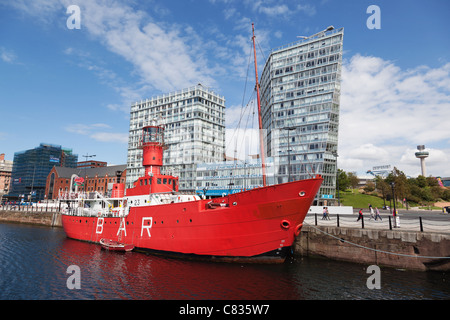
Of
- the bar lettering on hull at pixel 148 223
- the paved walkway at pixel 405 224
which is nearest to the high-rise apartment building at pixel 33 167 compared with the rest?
the bar lettering on hull at pixel 148 223

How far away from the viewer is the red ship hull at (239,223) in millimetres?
16391

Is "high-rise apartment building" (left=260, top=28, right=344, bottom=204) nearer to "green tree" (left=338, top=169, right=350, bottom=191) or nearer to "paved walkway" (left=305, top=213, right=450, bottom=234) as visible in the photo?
"green tree" (left=338, top=169, right=350, bottom=191)

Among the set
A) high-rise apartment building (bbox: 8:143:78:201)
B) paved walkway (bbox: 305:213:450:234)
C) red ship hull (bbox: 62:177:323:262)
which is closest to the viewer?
red ship hull (bbox: 62:177:323:262)

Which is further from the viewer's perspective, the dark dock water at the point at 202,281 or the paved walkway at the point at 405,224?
the paved walkway at the point at 405,224

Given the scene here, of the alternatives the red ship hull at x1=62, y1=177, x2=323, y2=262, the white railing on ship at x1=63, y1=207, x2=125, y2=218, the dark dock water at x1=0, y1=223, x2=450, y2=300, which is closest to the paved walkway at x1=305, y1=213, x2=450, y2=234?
the dark dock water at x1=0, y1=223, x2=450, y2=300

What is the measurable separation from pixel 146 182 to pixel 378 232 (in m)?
20.0

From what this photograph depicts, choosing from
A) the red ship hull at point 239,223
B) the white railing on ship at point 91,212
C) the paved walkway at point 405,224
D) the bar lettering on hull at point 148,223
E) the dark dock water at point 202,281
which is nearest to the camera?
the dark dock water at point 202,281

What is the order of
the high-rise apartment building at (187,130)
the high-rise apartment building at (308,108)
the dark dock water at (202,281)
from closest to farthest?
1. the dark dock water at (202,281)
2. the high-rise apartment building at (308,108)
3. the high-rise apartment building at (187,130)

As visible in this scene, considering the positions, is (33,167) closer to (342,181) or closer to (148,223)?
(148,223)

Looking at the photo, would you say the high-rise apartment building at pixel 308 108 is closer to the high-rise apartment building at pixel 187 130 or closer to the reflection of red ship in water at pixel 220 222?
the high-rise apartment building at pixel 187 130

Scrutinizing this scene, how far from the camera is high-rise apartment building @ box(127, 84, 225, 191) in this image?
77312 millimetres

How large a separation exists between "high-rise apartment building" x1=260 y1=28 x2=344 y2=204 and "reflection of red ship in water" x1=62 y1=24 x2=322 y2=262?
1721 inches
